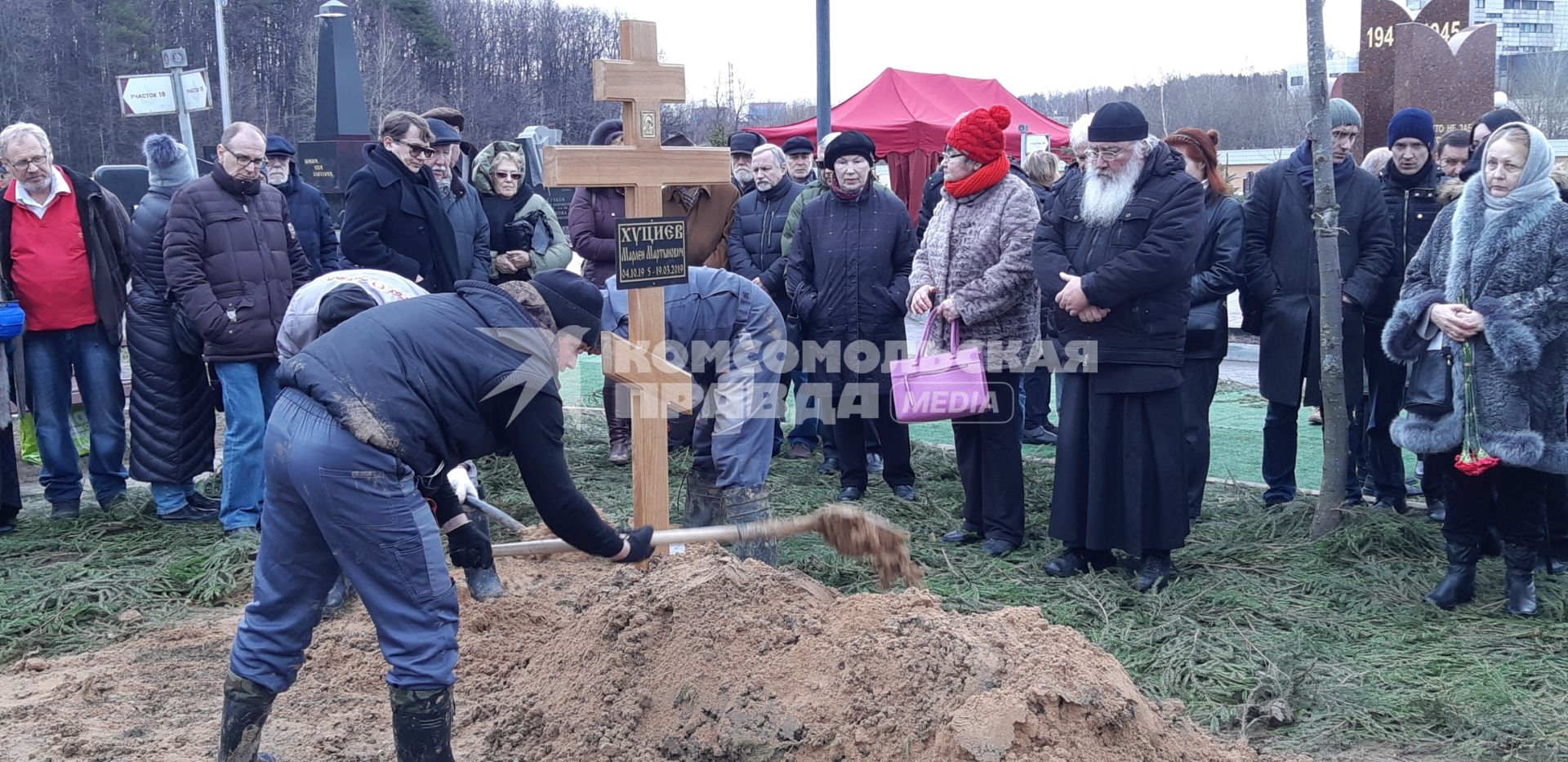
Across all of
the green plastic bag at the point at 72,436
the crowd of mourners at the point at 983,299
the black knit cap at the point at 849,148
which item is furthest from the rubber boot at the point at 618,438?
the green plastic bag at the point at 72,436

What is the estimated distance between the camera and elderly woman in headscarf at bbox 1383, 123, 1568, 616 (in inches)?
190

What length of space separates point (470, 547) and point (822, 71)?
28.8ft

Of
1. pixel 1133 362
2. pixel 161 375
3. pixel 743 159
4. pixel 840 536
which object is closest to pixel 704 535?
pixel 840 536

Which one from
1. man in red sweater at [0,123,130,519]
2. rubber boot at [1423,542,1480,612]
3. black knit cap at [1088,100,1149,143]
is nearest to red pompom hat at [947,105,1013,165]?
black knit cap at [1088,100,1149,143]

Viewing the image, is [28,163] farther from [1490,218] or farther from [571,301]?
[1490,218]

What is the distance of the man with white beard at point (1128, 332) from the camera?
5.28 m

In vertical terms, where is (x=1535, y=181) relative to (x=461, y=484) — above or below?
above

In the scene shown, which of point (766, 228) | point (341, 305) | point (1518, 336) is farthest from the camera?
point (766, 228)

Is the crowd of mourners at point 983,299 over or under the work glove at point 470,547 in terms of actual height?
over

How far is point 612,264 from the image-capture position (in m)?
7.72

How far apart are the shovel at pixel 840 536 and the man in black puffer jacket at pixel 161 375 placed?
9.43 feet

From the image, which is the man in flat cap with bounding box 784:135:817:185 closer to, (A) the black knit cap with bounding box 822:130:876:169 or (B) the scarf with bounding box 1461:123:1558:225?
(A) the black knit cap with bounding box 822:130:876:169

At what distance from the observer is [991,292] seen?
5965 mm

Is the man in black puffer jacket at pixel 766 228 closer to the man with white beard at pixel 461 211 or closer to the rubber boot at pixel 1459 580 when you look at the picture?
the man with white beard at pixel 461 211
